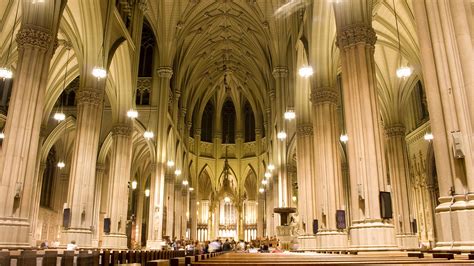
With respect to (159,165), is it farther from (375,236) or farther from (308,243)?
(375,236)

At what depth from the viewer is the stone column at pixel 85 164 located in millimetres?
17062

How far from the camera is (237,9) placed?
121ft

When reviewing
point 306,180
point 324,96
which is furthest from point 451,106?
point 306,180

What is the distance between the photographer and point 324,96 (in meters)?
18.4

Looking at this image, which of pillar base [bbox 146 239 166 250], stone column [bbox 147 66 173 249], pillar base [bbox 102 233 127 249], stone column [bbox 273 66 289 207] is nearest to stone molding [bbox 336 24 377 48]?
stone column [bbox 273 66 289 207]

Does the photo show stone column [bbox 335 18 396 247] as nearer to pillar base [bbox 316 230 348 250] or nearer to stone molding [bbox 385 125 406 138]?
pillar base [bbox 316 230 348 250]

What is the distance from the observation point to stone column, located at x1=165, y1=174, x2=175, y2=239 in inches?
1314

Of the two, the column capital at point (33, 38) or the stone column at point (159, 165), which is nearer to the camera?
the column capital at point (33, 38)

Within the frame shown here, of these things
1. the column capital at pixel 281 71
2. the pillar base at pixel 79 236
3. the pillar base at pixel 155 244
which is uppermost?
the column capital at pixel 281 71

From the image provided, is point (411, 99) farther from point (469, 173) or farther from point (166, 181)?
point (469, 173)

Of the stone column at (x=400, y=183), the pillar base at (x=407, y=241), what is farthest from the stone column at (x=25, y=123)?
the pillar base at (x=407, y=241)

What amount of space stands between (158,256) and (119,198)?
1354cm

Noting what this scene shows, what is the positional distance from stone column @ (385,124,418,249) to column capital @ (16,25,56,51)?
60.5ft

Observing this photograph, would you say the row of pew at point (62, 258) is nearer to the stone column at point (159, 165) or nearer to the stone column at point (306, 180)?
the stone column at point (306, 180)
